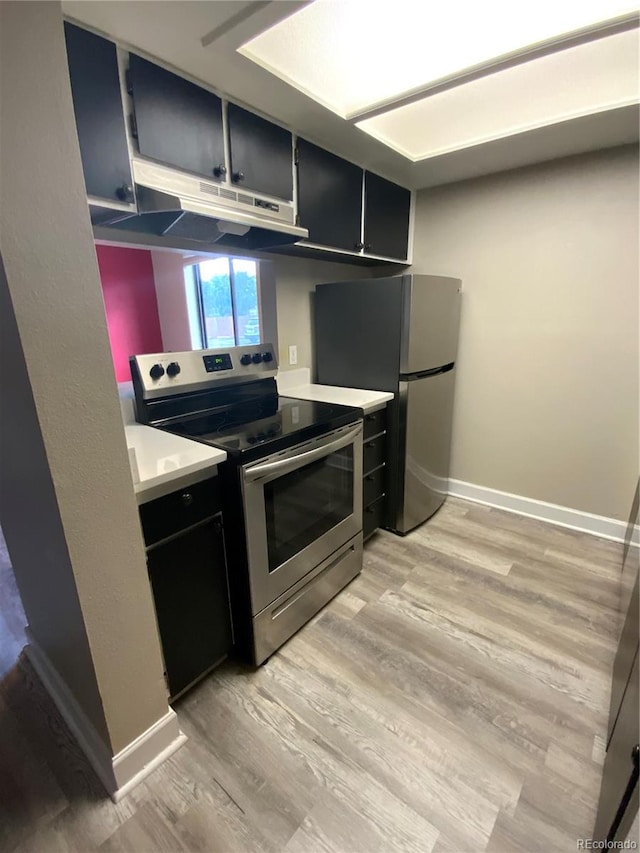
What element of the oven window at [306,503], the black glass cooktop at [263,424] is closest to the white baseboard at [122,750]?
the oven window at [306,503]

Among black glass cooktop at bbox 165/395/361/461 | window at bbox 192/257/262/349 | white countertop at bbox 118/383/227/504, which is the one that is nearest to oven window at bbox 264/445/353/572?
black glass cooktop at bbox 165/395/361/461

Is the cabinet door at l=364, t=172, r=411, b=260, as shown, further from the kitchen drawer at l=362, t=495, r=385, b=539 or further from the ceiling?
the kitchen drawer at l=362, t=495, r=385, b=539

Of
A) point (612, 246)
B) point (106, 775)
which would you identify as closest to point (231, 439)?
point (106, 775)

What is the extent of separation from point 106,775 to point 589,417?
110 inches

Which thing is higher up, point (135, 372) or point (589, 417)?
point (135, 372)

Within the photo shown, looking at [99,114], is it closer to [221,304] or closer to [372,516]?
[372,516]

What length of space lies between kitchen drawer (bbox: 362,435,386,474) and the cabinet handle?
1.48 m

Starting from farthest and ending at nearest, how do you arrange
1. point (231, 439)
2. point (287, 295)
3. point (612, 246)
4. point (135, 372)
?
point (287, 295)
point (612, 246)
point (135, 372)
point (231, 439)

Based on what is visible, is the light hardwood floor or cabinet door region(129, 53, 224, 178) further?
cabinet door region(129, 53, 224, 178)

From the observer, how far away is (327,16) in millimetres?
1204

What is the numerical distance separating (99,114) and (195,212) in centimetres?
37

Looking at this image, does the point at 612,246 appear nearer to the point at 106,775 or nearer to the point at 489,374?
the point at 489,374

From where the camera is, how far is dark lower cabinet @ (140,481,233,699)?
1223 millimetres

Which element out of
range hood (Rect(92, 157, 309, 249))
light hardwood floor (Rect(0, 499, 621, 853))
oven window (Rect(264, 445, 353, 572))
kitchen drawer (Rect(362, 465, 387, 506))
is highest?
range hood (Rect(92, 157, 309, 249))
